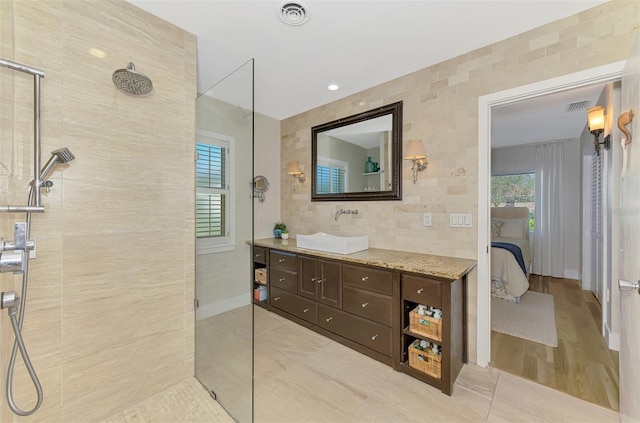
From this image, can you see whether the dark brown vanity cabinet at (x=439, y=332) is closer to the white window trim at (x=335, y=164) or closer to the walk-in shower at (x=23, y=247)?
the white window trim at (x=335, y=164)

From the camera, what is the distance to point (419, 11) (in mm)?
1736

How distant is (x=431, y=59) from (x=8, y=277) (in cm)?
302

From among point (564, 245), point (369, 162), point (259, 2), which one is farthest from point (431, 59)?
point (564, 245)

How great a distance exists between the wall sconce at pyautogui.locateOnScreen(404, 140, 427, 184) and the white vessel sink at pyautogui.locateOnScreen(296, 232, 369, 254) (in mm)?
778

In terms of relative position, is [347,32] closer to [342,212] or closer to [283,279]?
[342,212]

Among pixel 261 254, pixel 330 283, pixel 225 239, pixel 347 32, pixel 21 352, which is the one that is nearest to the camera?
pixel 21 352

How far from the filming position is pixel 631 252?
1.27m

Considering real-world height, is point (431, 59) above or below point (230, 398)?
above

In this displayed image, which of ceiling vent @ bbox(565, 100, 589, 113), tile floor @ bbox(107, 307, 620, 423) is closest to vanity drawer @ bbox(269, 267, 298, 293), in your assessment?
tile floor @ bbox(107, 307, 620, 423)

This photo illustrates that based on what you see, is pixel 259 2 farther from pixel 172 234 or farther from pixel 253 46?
pixel 172 234

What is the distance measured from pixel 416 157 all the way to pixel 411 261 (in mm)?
919

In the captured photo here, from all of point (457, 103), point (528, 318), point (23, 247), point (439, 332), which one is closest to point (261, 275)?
point (439, 332)

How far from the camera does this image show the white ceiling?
1691 millimetres

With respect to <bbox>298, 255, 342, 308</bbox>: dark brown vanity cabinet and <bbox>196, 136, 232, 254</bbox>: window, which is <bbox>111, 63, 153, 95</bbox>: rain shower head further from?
<bbox>298, 255, 342, 308</bbox>: dark brown vanity cabinet
